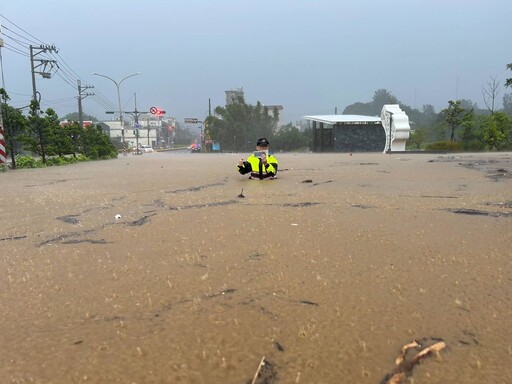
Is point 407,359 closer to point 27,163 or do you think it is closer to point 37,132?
point 27,163

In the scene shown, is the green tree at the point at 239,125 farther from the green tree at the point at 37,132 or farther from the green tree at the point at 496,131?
the green tree at the point at 37,132

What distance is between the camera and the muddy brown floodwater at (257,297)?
145 centimetres

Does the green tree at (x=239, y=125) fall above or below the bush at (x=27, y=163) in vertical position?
above

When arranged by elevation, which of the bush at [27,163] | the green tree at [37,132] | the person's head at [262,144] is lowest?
the bush at [27,163]

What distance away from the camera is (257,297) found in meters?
2.02

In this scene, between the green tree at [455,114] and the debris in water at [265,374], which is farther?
the green tree at [455,114]

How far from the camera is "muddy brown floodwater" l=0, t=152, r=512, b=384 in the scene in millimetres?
1445

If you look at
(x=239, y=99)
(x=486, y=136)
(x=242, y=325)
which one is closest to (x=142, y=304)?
(x=242, y=325)

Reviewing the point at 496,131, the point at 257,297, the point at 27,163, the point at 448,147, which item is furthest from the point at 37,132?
the point at 496,131

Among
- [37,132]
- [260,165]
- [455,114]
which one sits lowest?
[260,165]

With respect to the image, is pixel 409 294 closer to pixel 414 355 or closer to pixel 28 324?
pixel 414 355

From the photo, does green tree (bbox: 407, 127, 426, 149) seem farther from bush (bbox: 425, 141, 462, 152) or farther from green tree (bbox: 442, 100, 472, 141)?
bush (bbox: 425, 141, 462, 152)

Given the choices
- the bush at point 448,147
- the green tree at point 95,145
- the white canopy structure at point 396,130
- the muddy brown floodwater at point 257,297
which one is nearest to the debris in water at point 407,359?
the muddy brown floodwater at point 257,297

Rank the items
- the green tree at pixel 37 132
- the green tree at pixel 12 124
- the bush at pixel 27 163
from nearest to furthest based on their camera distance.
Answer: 1. the green tree at pixel 12 124
2. the bush at pixel 27 163
3. the green tree at pixel 37 132
